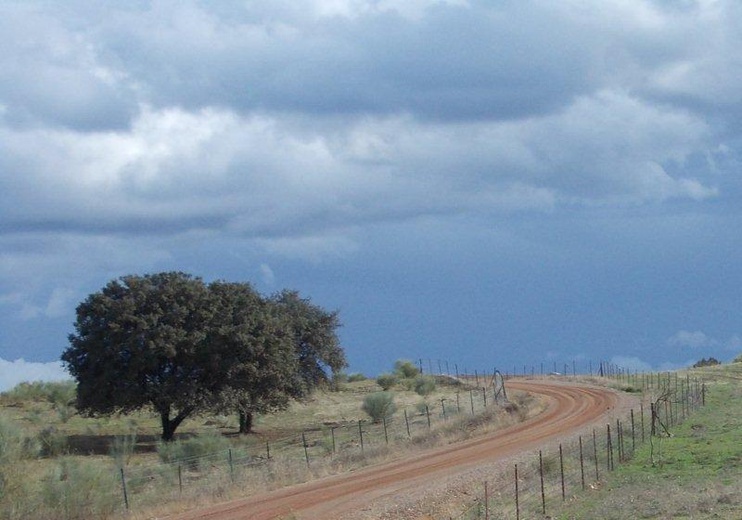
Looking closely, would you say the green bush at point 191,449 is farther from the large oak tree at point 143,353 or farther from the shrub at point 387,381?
the shrub at point 387,381

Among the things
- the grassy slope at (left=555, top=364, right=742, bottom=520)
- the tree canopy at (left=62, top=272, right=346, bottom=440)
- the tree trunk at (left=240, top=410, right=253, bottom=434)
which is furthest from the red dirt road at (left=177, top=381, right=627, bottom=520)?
the tree trunk at (left=240, top=410, right=253, bottom=434)

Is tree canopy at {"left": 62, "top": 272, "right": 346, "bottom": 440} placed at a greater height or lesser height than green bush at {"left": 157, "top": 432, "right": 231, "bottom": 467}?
greater

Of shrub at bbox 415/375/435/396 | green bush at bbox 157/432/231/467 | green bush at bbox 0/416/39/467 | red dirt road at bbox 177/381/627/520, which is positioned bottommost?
red dirt road at bbox 177/381/627/520

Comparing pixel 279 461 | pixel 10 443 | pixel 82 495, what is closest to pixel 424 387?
pixel 279 461

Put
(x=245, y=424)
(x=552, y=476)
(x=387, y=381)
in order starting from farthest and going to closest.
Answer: (x=387, y=381) → (x=245, y=424) → (x=552, y=476)

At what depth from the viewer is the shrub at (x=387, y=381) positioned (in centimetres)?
10025

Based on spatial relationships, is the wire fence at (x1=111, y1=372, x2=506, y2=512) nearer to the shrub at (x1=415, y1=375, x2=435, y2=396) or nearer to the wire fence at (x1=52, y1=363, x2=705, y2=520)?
the wire fence at (x1=52, y1=363, x2=705, y2=520)

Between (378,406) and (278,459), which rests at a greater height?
(378,406)

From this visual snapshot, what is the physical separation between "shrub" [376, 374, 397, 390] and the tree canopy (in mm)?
38669

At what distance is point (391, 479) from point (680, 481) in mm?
10747

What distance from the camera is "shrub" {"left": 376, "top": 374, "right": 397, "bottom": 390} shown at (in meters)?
100

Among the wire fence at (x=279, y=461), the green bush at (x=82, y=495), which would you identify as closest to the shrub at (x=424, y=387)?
the wire fence at (x=279, y=461)

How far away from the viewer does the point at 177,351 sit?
5688cm

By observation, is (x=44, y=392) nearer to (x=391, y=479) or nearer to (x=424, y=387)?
(x=424, y=387)
